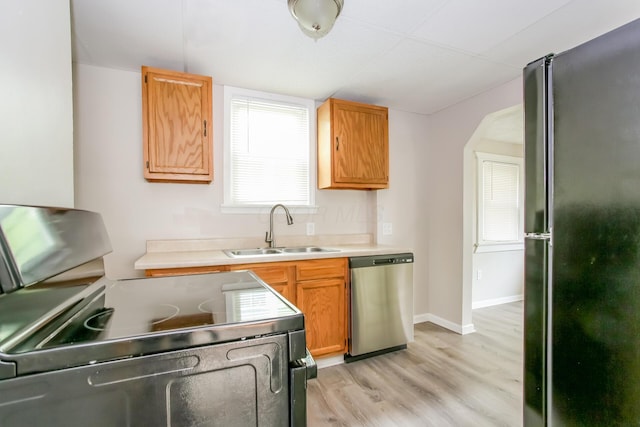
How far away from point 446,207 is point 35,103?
332 centimetres

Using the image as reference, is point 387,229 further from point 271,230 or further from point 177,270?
point 177,270

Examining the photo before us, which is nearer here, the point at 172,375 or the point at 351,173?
the point at 172,375

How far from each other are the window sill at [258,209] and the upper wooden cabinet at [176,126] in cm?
40

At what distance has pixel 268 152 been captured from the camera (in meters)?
2.80

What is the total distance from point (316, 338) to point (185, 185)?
1682 mm

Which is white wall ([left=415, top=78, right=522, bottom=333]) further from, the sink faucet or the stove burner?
the stove burner

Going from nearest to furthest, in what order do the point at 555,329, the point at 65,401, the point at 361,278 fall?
the point at 65,401 < the point at 555,329 < the point at 361,278

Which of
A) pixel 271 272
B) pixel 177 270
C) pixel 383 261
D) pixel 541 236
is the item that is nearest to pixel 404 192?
pixel 383 261

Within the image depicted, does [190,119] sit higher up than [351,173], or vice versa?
[190,119]

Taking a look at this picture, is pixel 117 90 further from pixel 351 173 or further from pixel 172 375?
pixel 172 375

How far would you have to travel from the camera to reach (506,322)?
3.35 m

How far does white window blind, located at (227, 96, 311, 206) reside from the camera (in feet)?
8.79

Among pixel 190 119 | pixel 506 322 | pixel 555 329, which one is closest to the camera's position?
pixel 555 329

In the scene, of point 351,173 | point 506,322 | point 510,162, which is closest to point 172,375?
point 351,173
